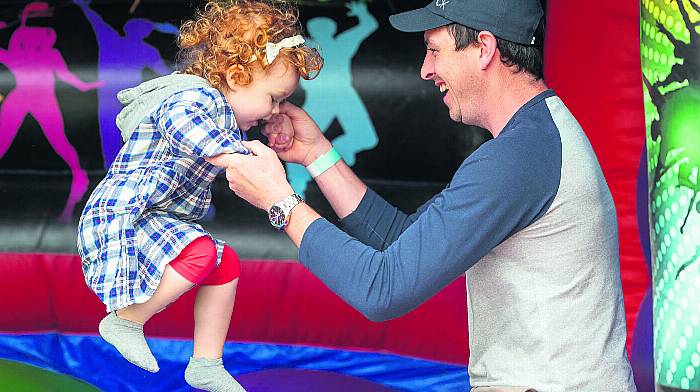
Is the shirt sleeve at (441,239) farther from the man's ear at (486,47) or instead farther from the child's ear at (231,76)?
the child's ear at (231,76)

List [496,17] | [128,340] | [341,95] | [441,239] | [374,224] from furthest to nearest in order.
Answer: [341,95]
[374,224]
[128,340]
[496,17]
[441,239]

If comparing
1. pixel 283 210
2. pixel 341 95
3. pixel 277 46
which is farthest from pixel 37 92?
pixel 283 210

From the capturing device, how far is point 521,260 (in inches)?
66.0

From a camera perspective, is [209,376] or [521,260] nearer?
[521,260]

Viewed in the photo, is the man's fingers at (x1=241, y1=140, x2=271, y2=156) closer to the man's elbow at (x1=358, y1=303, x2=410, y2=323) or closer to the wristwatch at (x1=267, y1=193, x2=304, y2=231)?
the wristwatch at (x1=267, y1=193, x2=304, y2=231)

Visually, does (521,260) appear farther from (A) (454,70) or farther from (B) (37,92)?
(B) (37,92)

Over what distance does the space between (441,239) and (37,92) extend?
6.80ft

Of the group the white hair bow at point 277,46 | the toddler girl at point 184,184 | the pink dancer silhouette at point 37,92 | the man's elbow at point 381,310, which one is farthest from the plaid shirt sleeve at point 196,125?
the pink dancer silhouette at point 37,92

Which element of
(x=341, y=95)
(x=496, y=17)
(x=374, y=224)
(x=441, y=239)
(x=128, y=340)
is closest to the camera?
(x=441, y=239)

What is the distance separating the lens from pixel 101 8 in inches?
131

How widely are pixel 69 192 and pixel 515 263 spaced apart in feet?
5.97

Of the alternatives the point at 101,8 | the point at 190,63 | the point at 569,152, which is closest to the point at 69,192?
the point at 101,8

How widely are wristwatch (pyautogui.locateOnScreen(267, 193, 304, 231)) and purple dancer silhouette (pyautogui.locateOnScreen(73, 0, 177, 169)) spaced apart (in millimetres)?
1680

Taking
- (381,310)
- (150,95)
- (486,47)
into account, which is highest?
(486,47)
